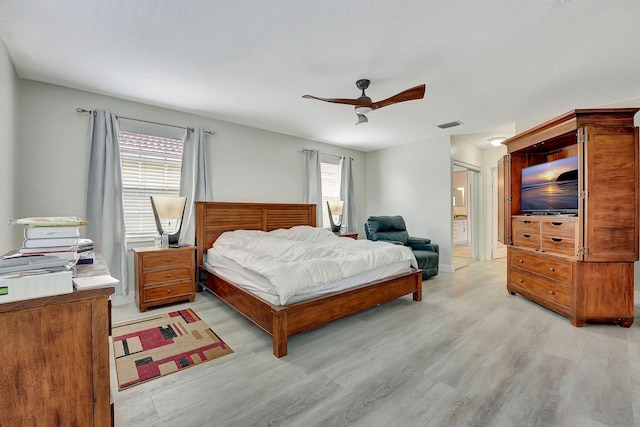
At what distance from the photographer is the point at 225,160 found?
4422mm

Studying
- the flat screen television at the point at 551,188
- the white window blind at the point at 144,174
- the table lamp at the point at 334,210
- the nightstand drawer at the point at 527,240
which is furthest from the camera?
the table lamp at the point at 334,210

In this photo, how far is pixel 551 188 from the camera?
134 inches

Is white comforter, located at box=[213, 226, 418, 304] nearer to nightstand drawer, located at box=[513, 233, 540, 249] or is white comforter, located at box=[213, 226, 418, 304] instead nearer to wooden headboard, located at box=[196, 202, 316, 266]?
wooden headboard, located at box=[196, 202, 316, 266]

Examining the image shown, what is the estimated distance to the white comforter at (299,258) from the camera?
7.86 feet

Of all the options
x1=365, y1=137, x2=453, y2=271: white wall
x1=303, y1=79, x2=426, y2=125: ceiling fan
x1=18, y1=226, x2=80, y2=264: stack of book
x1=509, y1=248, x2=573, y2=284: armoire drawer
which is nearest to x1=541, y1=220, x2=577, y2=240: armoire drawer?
x1=509, y1=248, x2=573, y2=284: armoire drawer

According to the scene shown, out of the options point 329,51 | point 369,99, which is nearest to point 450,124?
point 369,99

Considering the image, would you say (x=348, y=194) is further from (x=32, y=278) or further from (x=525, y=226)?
(x=32, y=278)

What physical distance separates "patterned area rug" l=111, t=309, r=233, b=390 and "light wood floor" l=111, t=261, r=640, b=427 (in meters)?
0.10

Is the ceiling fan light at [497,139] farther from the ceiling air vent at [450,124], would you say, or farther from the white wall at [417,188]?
the ceiling air vent at [450,124]

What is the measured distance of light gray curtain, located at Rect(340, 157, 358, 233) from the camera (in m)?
6.09

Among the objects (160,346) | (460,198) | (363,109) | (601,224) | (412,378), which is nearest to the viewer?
(412,378)

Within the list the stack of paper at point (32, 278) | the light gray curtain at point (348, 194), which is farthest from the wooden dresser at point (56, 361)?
the light gray curtain at point (348, 194)

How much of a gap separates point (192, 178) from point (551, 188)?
4790 millimetres

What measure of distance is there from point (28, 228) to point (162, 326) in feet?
6.38
